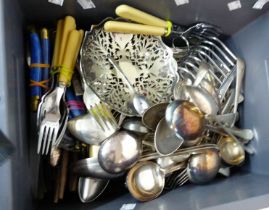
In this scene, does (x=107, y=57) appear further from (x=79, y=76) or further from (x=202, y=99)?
(x=202, y=99)

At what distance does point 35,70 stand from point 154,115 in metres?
0.23

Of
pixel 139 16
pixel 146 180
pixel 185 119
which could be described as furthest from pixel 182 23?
pixel 146 180

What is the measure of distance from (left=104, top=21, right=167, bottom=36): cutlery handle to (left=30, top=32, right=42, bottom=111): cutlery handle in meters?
0.13

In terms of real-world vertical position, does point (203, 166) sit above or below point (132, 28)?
below

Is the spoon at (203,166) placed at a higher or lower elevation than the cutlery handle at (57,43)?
lower

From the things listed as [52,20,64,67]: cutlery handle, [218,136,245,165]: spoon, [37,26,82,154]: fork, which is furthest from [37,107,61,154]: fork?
[218,136,245,165]: spoon

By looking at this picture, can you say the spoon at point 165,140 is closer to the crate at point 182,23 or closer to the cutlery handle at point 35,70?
the crate at point 182,23

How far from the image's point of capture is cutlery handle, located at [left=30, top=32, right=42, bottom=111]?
59cm

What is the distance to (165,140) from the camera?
606 mm

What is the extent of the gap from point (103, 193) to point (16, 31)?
0.35 meters

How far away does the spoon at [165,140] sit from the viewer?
599 millimetres

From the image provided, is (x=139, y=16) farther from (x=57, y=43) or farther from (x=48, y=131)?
(x=48, y=131)

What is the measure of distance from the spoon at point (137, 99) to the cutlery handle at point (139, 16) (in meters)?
0.10

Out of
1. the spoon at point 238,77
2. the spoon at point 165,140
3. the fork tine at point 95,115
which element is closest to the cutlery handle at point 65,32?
the fork tine at point 95,115
